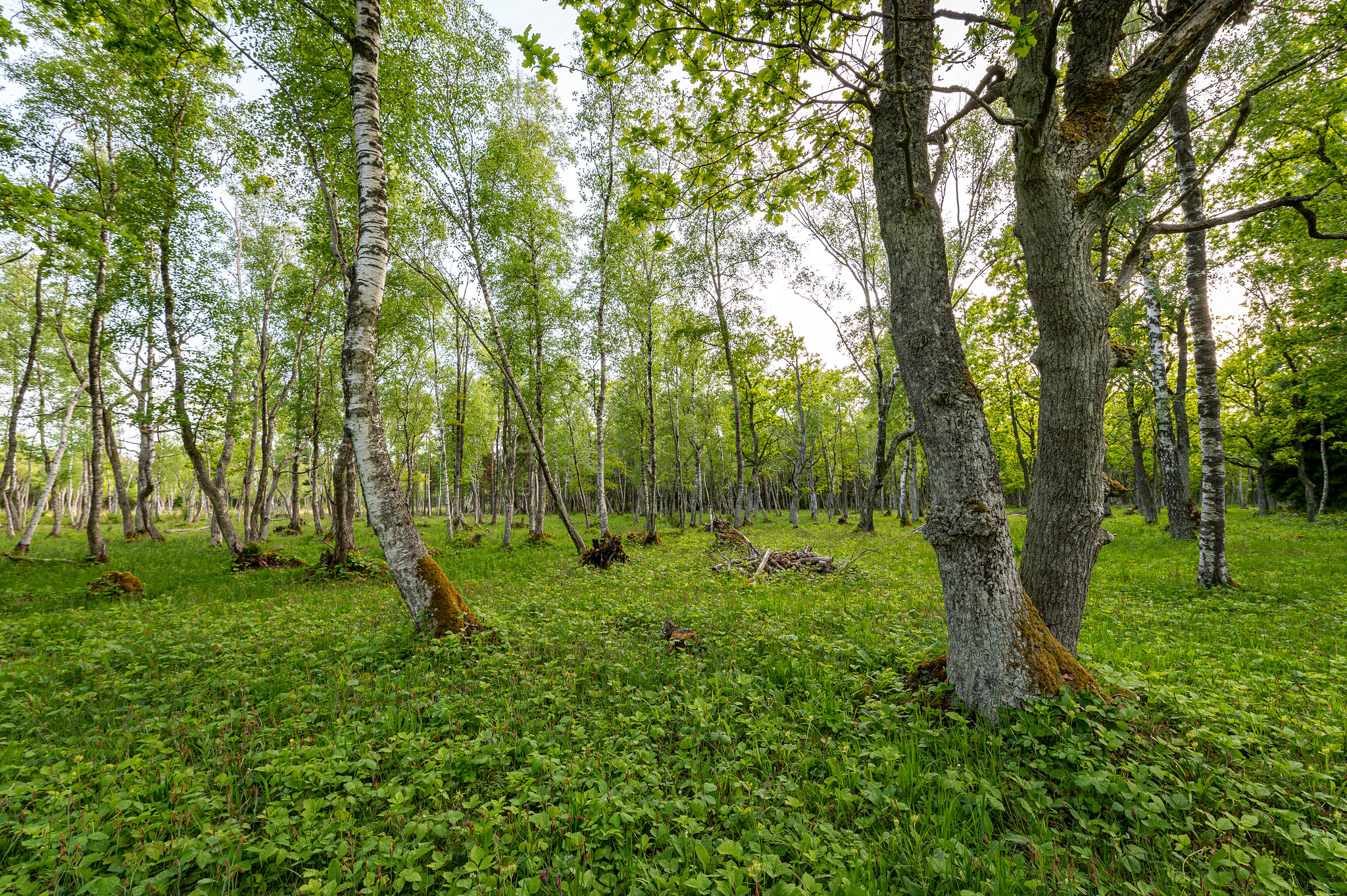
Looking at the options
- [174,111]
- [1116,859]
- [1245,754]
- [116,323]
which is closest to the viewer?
[1116,859]

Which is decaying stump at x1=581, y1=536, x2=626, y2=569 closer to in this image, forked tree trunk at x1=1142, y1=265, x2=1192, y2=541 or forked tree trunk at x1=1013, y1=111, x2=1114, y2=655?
forked tree trunk at x1=1013, y1=111, x2=1114, y2=655

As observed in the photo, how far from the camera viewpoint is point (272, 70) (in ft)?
35.2

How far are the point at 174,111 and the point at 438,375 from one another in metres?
13.3

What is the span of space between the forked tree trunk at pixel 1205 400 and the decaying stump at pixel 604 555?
13292 mm

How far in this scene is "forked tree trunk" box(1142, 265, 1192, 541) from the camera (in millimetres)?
14383

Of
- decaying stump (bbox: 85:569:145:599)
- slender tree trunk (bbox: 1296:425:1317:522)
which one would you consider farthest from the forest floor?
slender tree trunk (bbox: 1296:425:1317:522)

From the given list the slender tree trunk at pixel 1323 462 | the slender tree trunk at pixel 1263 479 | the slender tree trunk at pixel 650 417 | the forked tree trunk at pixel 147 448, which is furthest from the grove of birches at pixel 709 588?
the slender tree trunk at pixel 1263 479

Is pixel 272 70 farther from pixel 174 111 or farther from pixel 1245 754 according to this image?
pixel 1245 754

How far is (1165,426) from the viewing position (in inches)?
588

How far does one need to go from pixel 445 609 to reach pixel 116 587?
9.09m

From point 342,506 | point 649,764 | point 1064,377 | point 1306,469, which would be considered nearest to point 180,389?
point 342,506

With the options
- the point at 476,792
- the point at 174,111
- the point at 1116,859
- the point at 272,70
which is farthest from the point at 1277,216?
the point at 174,111

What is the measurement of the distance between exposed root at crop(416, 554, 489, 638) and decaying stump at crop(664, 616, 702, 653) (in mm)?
2565

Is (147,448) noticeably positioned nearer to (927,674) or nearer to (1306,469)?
(927,674)
